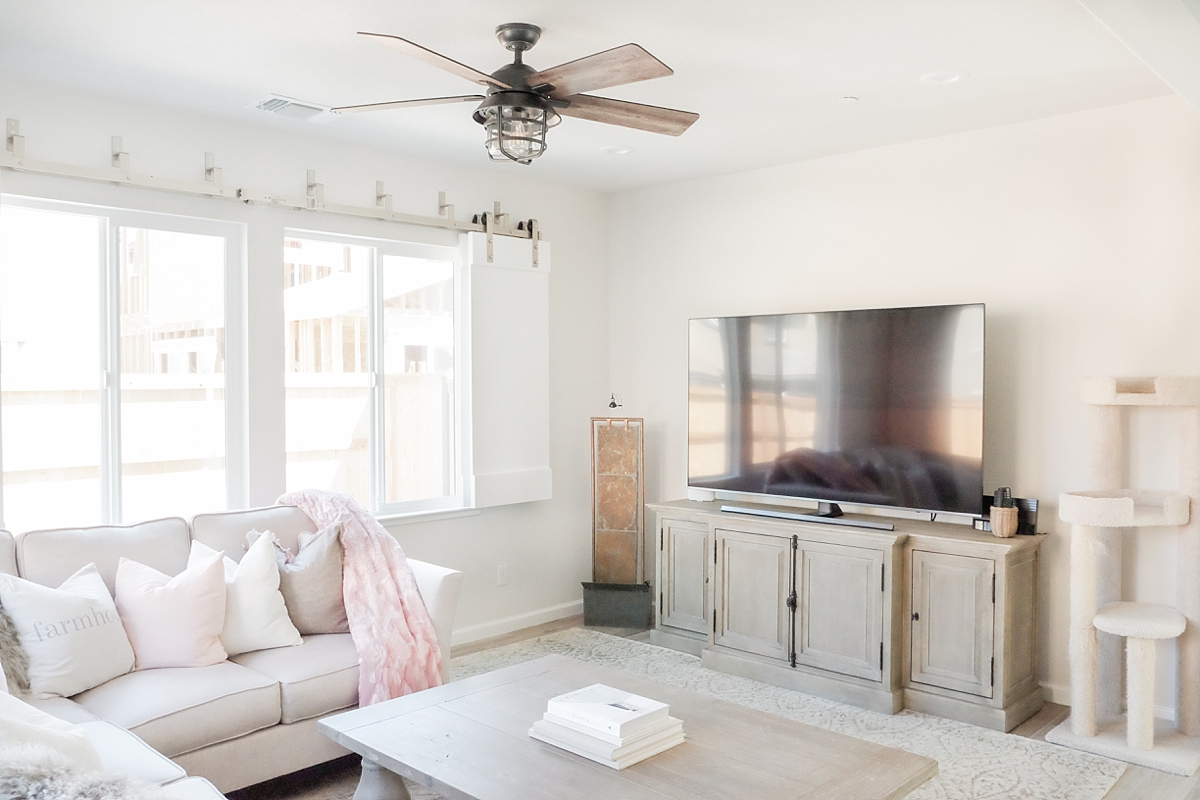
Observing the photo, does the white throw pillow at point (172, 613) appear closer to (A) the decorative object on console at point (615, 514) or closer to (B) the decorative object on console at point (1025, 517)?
(A) the decorative object on console at point (615, 514)

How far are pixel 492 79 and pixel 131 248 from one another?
2164 millimetres

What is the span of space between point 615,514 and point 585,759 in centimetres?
296

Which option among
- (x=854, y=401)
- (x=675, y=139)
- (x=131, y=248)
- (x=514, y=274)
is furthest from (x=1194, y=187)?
(x=131, y=248)

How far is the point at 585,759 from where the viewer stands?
2.20 meters

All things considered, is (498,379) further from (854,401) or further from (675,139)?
(854,401)

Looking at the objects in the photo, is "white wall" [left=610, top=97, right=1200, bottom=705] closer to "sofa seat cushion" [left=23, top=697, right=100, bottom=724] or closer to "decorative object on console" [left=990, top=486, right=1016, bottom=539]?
"decorative object on console" [left=990, top=486, right=1016, bottom=539]

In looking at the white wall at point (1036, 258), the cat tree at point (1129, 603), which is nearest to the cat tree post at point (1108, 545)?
the cat tree at point (1129, 603)

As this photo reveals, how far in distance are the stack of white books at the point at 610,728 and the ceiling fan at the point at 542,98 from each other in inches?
61.7

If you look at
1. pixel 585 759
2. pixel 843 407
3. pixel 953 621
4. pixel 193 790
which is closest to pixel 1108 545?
pixel 953 621

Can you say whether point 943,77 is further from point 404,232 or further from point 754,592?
point 404,232

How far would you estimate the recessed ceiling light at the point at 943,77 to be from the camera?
330 cm

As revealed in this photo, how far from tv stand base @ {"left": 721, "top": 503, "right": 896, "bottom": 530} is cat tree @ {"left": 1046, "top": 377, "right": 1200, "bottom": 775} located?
79cm

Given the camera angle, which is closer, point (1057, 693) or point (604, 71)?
point (604, 71)

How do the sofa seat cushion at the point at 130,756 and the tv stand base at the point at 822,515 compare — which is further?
the tv stand base at the point at 822,515
